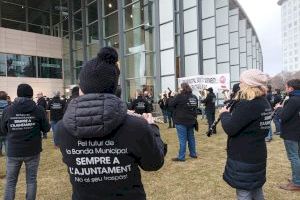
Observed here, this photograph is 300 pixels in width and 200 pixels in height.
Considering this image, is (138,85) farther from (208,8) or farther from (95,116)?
(95,116)

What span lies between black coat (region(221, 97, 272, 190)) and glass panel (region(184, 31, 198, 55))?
2059 centimetres

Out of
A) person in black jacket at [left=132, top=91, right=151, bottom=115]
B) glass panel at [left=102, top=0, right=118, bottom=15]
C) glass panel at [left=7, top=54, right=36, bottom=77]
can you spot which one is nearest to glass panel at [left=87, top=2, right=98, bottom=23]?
glass panel at [left=102, top=0, right=118, bottom=15]

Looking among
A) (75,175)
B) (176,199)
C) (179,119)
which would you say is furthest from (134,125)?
(179,119)

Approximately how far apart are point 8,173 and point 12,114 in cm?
86

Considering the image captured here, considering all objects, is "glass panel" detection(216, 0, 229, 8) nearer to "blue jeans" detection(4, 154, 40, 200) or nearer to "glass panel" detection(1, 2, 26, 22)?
"glass panel" detection(1, 2, 26, 22)

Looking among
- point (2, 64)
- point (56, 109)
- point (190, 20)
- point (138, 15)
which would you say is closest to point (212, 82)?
point (138, 15)

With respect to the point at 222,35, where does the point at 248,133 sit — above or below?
below

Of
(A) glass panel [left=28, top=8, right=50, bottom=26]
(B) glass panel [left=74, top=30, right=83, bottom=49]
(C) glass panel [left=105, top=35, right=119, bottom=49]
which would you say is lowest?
(C) glass panel [left=105, top=35, right=119, bottom=49]

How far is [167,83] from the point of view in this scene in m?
19.8

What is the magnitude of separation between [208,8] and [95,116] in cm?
2590

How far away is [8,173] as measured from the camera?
4.65m

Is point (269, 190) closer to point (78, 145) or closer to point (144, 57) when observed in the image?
point (78, 145)

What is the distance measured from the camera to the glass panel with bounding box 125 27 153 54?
20750 millimetres

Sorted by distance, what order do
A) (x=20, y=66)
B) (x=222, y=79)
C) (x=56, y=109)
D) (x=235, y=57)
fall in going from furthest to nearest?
(x=235, y=57)
(x=20, y=66)
(x=222, y=79)
(x=56, y=109)
